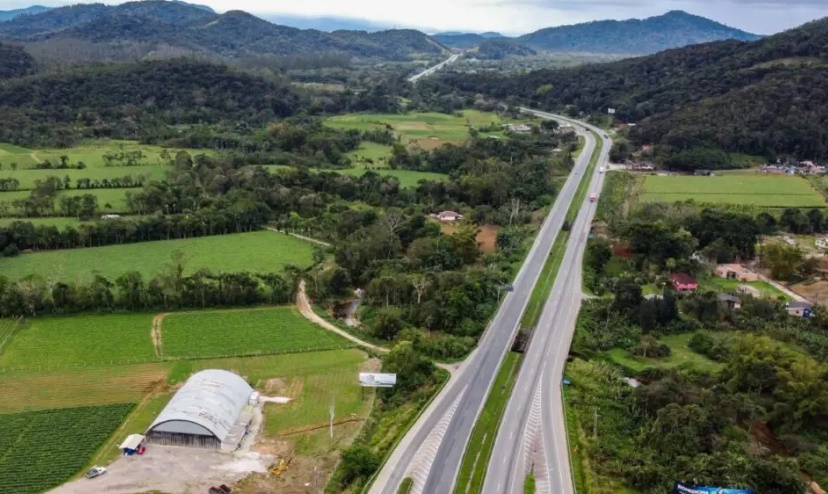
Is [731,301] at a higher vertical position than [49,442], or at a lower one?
higher

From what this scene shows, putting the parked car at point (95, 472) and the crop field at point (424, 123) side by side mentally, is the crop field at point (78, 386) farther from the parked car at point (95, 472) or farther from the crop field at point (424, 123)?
the crop field at point (424, 123)

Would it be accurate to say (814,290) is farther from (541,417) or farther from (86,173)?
(86,173)

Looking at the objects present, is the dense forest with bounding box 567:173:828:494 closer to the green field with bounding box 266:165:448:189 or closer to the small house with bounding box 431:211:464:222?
the small house with bounding box 431:211:464:222

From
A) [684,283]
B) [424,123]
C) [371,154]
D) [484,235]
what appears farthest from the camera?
[424,123]

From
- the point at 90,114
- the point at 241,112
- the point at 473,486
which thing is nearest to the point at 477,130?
the point at 241,112

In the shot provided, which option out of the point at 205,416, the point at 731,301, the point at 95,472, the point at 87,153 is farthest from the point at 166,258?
the point at 87,153
